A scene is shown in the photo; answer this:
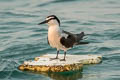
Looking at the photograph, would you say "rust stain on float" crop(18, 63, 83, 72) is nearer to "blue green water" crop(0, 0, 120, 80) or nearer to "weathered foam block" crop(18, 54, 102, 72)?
"weathered foam block" crop(18, 54, 102, 72)

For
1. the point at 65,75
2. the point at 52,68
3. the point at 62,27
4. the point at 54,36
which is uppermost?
the point at 54,36

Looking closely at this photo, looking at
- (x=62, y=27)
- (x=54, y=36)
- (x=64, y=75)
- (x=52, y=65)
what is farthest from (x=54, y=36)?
(x=62, y=27)

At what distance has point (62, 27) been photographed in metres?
22.9

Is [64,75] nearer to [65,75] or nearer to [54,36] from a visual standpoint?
[65,75]

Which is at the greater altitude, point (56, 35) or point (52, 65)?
point (56, 35)

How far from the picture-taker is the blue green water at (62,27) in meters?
15.0

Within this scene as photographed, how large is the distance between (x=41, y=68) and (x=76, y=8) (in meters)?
12.0

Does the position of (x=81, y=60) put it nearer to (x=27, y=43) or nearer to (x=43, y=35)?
(x=27, y=43)

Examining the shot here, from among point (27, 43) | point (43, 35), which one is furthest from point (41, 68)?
point (43, 35)

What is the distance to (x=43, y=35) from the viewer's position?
833 inches

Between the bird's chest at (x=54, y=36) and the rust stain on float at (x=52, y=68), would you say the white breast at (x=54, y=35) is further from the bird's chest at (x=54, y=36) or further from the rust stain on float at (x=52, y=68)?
the rust stain on float at (x=52, y=68)

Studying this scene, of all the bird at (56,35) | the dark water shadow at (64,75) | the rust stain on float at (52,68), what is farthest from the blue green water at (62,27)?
the bird at (56,35)

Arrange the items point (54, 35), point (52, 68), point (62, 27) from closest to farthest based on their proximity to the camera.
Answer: point (52, 68), point (54, 35), point (62, 27)

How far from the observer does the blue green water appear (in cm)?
1498
